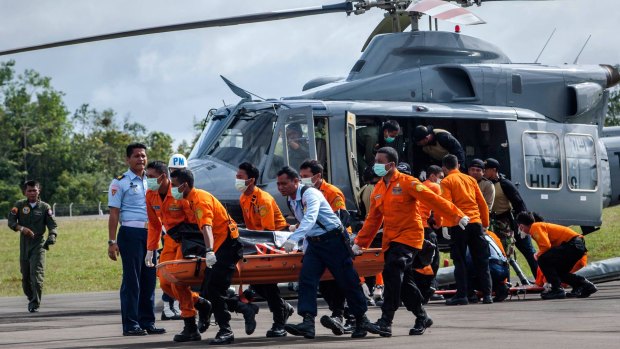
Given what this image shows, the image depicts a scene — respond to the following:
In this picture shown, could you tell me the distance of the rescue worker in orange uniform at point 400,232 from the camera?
35.4 feet

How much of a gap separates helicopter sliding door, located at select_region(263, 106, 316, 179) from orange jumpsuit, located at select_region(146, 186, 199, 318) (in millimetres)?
5026

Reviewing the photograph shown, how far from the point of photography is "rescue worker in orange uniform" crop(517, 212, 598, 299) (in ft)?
50.2

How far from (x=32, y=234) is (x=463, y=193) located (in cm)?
627

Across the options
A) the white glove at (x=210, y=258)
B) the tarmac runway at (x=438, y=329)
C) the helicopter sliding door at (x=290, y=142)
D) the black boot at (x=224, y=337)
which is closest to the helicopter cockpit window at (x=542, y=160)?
the tarmac runway at (x=438, y=329)

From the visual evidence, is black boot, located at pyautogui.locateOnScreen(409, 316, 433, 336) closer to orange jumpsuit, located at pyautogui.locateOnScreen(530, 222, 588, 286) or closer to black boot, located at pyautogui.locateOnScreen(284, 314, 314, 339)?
black boot, located at pyautogui.locateOnScreen(284, 314, 314, 339)

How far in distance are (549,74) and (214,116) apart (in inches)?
226

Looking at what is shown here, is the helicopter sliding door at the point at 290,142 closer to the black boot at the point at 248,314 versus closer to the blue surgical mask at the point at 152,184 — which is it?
the blue surgical mask at the point at 152,184

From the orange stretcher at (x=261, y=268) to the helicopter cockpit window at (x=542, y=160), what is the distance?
281 inches

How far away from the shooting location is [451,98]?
1853 cm

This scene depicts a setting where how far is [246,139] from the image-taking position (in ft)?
55.9

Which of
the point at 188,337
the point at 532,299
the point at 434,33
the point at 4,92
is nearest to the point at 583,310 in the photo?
the point at 532,299

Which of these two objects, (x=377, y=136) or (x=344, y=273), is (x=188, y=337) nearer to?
(x=344, y=273)

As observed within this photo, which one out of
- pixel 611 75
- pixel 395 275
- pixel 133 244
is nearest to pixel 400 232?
pixel 395 275

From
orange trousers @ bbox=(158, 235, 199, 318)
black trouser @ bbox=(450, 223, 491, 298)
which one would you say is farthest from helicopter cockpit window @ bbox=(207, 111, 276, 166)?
orange trousers @ bbox=(158, 235, 199, 318)
